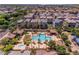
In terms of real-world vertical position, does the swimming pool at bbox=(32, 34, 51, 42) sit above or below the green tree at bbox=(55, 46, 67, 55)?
above

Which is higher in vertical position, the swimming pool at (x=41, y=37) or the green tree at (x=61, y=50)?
the swimming pool at (x=41, y=37)

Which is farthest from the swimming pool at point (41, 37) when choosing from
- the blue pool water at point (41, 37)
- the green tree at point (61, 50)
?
the green tree at point (61, 50)

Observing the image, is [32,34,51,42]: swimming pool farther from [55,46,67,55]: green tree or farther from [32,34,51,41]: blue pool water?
[55,46,67,55]: green tree

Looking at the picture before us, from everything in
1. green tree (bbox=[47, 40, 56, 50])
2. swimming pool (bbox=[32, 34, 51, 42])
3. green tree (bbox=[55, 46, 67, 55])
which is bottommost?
green tree (bbox=[55, 46, 67, 55])

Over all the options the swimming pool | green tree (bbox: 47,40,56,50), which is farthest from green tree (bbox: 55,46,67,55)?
the swimming pool

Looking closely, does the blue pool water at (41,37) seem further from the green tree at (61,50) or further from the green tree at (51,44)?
the green tree at (61,50)

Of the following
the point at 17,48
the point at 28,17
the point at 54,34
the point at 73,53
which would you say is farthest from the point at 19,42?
the point at 73,53

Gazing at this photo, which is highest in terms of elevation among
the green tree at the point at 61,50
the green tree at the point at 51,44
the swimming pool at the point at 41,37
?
the swimming pool at the point at 41,37

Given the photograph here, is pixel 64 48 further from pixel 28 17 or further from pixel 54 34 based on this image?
pixel 28 17

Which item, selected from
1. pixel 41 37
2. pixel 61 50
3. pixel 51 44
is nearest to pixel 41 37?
pixel 41 37

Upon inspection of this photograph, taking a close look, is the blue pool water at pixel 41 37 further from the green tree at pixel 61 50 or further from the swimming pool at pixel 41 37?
the green tree at pixel 61 50
